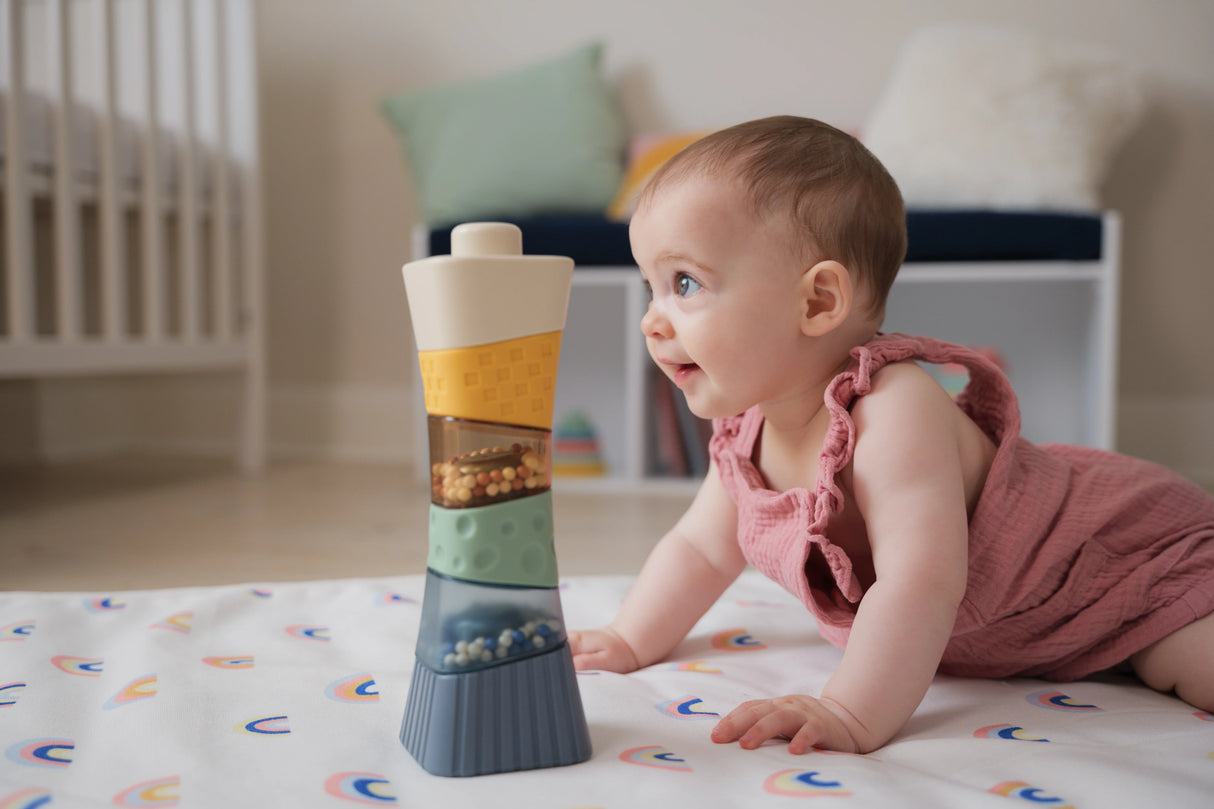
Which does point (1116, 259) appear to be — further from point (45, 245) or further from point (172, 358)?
point (45, 245)

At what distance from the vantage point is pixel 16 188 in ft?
5.01

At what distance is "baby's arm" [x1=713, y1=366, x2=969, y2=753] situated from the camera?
55 centimetres

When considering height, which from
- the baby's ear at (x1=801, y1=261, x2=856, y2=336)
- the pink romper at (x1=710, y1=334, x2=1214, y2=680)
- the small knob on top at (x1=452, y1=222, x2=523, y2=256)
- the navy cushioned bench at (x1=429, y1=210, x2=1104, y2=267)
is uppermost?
the navy cushioned bench at (x1=429, y1=210, x2=1104, y2=267)

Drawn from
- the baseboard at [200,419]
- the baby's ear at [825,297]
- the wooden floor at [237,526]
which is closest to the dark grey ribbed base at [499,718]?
the baby's ear at [825,297]

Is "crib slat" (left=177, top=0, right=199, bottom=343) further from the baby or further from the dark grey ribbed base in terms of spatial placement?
the dark grey ribbed base

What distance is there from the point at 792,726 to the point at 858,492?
0.14 m

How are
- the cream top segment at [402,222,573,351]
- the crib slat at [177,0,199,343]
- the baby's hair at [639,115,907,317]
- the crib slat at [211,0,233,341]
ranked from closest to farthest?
the cream top segment at [402,222,573,351] → the baby's hair at [639,115,907,317] → the crib slat at [177,0,199,343] → the crib slat at [211,0,233,341]

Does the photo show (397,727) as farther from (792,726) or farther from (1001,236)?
(1001,236)

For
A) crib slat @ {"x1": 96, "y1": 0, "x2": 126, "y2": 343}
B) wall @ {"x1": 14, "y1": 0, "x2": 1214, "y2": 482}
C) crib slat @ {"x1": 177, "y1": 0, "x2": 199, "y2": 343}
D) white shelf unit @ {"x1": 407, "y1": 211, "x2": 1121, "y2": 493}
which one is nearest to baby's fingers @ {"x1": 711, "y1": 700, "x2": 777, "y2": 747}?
white shelf unit @ {"x1": 407, "y1": 211, "x2": 1121, "y2": 493}

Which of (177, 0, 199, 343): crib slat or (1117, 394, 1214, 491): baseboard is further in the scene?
(1117, 394, 1214, 491): baseboard

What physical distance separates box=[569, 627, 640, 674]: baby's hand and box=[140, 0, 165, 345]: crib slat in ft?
4.63

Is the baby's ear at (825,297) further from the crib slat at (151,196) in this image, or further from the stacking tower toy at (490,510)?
the crib slat at (151,196)

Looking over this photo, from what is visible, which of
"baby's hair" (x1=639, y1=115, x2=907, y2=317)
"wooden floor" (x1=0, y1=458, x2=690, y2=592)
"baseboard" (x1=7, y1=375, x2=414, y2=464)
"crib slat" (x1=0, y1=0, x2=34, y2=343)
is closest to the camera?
"baby's hair" (x1=639, y1=115, x2=907, y2=317)

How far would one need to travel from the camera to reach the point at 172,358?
1880mm
